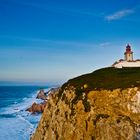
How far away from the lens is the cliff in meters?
27.5

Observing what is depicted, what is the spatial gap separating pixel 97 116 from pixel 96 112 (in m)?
0.59

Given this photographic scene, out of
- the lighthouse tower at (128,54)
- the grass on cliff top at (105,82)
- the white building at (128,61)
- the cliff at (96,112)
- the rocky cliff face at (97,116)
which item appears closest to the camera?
the rocky cliff face at (97,116)

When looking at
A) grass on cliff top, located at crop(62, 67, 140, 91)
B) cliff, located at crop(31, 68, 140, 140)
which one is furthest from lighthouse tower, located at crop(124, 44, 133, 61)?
cliff, located at crop(31, 68, 140, 140)

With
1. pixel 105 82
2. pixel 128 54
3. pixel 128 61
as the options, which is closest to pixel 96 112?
pixel 105 82

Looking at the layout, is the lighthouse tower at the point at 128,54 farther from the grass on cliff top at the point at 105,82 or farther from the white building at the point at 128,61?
the grass on cliff top at the point at 105,82

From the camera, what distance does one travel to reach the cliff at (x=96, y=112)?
27.5 meters

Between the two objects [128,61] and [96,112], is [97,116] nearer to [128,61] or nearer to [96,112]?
[96,112]

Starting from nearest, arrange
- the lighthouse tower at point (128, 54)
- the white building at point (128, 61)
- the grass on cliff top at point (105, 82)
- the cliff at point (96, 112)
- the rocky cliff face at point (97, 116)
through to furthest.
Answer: the rocky cliff face at point (97, 116) < the cliff at point (96, 112) < the grass on cliff top at point (105, 82) < the white building at point (128, 61) < the lighthouse tower at point (128, 54)

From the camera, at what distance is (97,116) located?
1131 inches

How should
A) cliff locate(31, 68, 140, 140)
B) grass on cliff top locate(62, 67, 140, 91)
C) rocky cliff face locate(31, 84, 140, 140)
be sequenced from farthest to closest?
grass on cliff top locate(62, 67, 140, 91) < cliff locate(31, 68, 140, 140) < rocky cliff face locate(31, 84, 140, 140)

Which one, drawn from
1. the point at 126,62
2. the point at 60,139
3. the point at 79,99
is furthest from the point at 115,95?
the point at 126,62

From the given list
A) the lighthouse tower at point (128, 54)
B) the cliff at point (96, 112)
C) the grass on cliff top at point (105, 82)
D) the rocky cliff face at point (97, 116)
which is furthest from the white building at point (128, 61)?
the rocky cliff face at point (97, 116)

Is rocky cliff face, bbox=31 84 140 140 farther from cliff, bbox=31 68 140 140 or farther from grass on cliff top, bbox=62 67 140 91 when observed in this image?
grass on cliff top, bbox=62 67 140 91

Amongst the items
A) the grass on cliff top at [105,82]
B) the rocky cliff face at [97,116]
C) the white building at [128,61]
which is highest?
the white building at [128,61]
